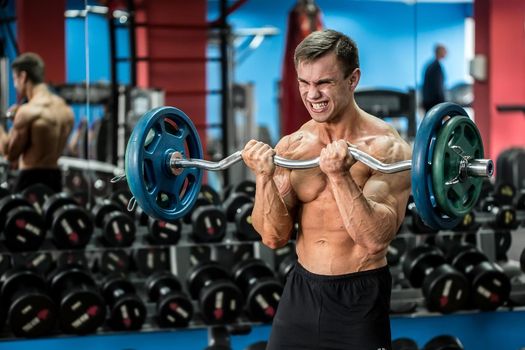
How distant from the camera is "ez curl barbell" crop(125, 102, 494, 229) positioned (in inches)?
72.2

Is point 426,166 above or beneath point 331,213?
above

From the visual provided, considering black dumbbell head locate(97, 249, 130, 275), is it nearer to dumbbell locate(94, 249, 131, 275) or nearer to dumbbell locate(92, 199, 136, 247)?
dumbbell locate(94, 249, 131, 275)

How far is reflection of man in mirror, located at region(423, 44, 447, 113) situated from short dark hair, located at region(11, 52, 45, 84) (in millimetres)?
2026

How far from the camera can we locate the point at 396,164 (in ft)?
6.17

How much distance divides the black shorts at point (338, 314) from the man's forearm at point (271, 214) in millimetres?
127

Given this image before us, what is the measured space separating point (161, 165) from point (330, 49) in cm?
56

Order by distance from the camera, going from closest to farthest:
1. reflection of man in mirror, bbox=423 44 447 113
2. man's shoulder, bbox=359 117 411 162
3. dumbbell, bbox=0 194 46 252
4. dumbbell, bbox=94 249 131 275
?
1. man's shoulder, bbox=359 117 411 162
2. dumbbell, bbox=0 194 46 252
3. dumbbell, bbox=94 249 131 275
4. reflection of man in mirror, bbox=423 44 447 113

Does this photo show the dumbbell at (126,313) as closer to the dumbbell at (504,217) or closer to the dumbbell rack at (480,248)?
the dumbbell rack at (480,248)

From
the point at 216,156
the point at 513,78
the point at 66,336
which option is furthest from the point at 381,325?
the point at 513,78

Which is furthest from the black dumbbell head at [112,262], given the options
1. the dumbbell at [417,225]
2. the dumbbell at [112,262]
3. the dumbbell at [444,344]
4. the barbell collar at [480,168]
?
the barbell collar at [480,168]

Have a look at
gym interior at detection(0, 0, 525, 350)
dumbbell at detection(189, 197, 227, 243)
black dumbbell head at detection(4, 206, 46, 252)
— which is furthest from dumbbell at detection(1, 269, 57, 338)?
dumbbell at detection(189, 197, 227, 243)

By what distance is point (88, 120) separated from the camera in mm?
4176

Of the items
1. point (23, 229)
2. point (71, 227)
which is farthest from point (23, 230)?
point (71, 227)

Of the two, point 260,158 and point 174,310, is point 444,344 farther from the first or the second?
point 260,158
